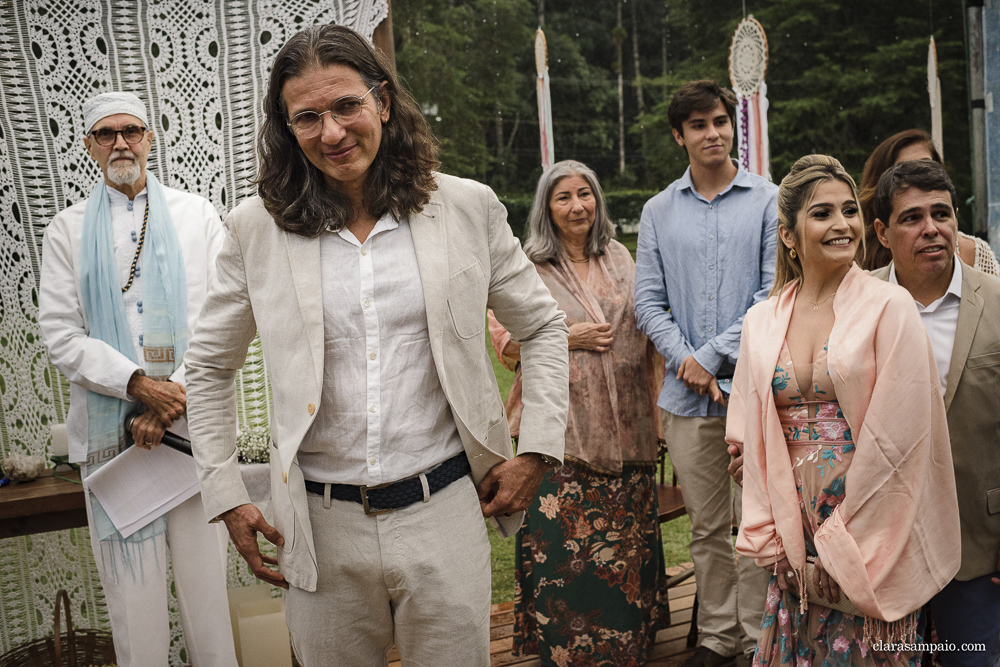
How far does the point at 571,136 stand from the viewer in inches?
277

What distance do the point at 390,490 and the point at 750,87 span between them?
569 centimetres

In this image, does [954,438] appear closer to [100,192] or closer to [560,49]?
[100,192]

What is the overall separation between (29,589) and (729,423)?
3.14 meters

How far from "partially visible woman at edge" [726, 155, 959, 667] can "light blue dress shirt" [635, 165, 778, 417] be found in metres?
0.87

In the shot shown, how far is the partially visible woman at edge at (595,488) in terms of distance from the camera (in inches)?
140

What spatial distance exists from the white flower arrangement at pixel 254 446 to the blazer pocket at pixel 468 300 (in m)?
1.99

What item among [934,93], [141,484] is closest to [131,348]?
[141,484]

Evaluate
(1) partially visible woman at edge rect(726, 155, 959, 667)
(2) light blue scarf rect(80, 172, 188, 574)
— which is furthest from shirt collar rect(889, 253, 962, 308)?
(2) light blue scarf rect(80, 172, 188, 574)

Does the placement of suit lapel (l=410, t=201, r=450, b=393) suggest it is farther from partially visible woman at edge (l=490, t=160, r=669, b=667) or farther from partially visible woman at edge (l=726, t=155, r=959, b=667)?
partially visible woman at edge (l=490, t=160, r=669, b=667)

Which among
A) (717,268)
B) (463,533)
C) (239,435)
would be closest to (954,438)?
(717,268)

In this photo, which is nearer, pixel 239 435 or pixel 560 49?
pixel 239 435

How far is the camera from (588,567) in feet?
11.6

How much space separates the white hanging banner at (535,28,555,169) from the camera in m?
6.47

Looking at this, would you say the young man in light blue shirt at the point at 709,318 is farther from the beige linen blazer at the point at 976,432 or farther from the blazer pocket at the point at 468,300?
the blazer pocket at the point at 468,300
